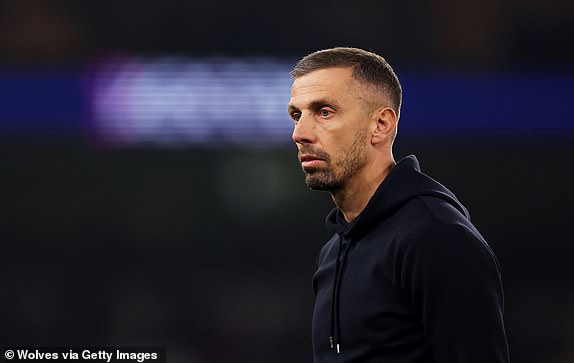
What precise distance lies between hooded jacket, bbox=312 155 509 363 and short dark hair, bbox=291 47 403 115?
0.19m

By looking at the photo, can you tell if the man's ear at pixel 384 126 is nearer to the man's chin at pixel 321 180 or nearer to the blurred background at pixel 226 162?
the man's chin at pixel 321 180

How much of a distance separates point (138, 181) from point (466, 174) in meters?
1.76

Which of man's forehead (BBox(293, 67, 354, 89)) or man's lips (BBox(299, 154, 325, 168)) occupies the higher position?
man's forehead (BBox(293, 67, 354, 89))

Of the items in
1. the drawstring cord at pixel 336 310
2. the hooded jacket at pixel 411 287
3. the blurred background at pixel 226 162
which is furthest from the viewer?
the blurred background at pixel 226 162

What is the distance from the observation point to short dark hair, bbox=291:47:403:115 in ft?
5.77

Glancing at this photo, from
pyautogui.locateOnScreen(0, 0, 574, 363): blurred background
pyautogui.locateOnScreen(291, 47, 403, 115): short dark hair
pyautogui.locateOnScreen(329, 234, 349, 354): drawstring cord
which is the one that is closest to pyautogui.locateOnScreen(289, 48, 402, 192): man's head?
pyautogui.locateOnScreen(291, 47, 403, 115): short dark hair

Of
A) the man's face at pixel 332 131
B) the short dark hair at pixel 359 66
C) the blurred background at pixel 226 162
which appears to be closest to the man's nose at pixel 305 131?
the man's face at pixel 332 131

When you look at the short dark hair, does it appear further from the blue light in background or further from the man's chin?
the blue light in background

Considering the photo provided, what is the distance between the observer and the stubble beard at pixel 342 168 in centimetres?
171

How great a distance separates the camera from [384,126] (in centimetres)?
177

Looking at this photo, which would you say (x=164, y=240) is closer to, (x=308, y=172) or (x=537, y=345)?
(x=537, y=345)

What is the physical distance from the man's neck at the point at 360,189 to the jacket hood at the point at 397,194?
6 centimetres

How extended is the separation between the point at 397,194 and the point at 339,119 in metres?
0.21

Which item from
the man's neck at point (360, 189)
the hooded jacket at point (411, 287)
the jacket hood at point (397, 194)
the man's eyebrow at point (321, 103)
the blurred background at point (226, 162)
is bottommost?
the hooded jacket at point (411, 287)
